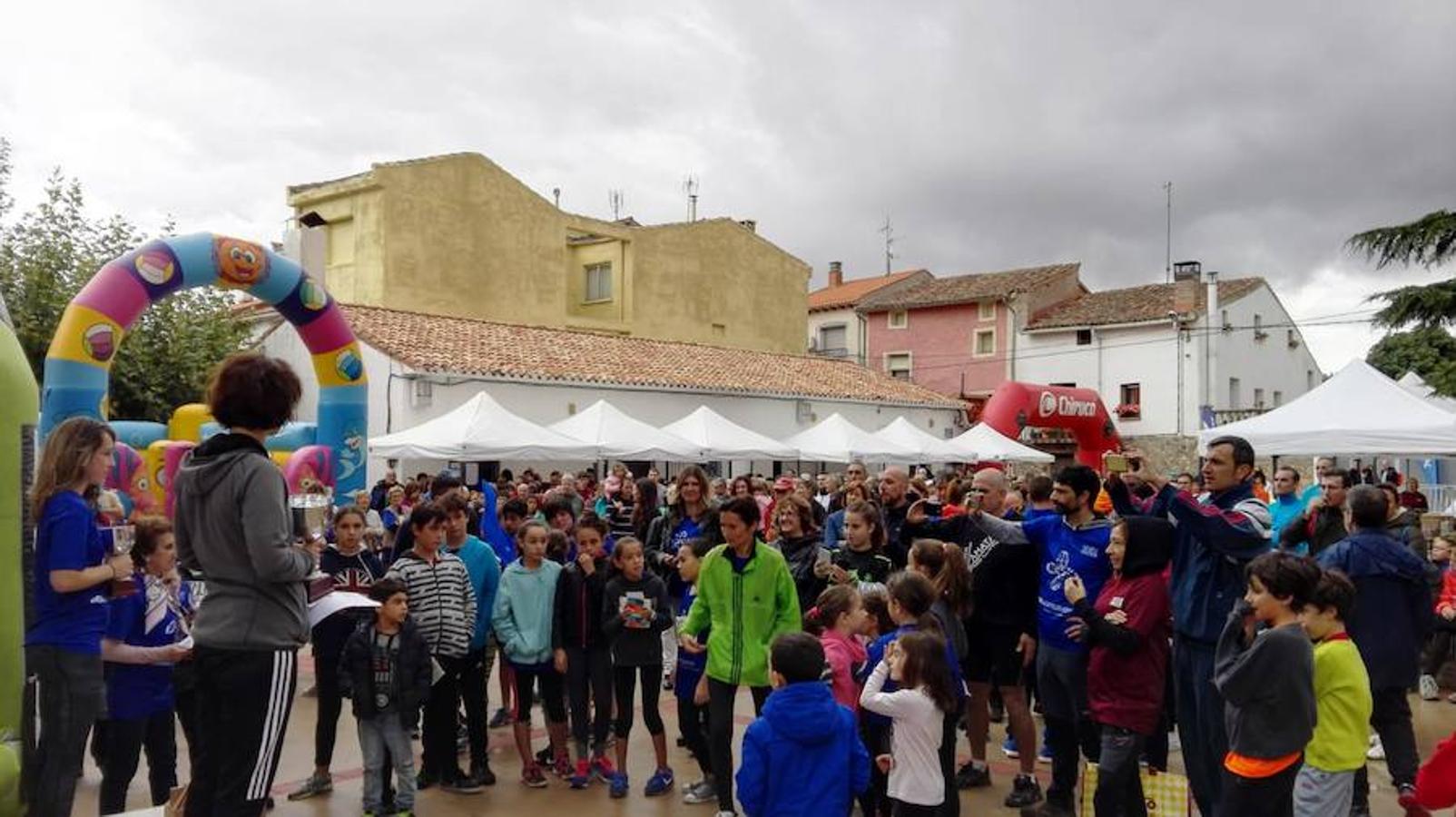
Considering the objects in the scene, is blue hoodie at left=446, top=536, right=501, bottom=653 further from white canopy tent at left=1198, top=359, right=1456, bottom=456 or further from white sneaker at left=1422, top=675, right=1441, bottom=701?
white sneaker at left=1422, top=675, right=1441, bottom=701

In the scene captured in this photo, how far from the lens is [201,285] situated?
540 inches

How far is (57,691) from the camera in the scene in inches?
133

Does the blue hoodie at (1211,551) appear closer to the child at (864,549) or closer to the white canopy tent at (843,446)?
the child at (864,549)

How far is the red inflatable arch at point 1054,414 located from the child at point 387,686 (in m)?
17.7

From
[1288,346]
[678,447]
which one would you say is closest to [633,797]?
[678,447]

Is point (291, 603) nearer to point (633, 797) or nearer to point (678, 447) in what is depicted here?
point (633, 797)

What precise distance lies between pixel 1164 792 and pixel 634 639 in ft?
9.09

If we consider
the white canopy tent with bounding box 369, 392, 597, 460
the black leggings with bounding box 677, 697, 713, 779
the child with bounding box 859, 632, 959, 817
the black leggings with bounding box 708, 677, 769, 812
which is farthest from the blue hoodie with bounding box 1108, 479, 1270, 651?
the white canopy tent with bounding box 369, 392, 597, 460

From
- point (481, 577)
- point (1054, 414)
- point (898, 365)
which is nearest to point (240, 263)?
point (481, 577)

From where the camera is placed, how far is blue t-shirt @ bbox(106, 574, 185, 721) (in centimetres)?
455

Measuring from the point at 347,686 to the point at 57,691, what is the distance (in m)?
2.07

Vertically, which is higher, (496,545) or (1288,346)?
(1288,346)

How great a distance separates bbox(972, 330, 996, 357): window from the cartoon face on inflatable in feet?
94.5

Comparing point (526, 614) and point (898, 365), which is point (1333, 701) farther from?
point (898, 365)
